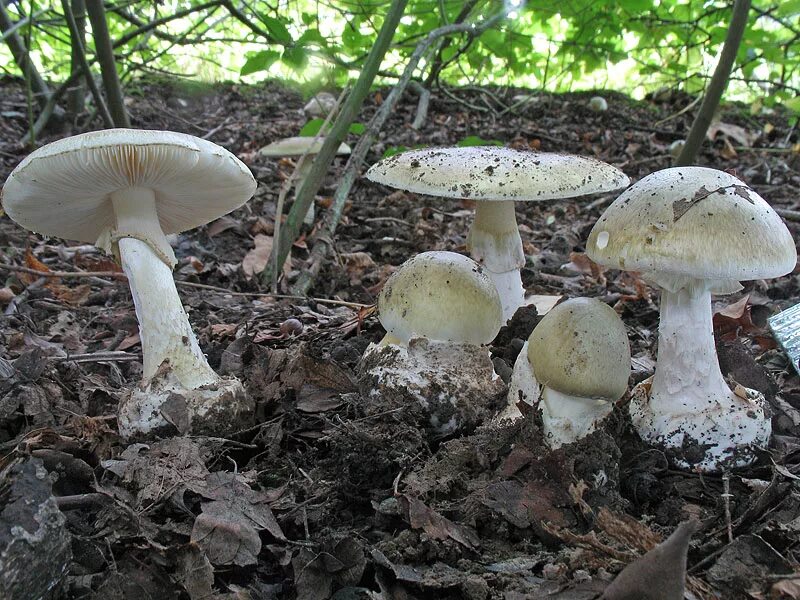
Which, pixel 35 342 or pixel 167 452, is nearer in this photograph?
pixel 167 452

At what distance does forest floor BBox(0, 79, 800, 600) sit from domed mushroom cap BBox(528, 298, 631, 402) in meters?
0.22

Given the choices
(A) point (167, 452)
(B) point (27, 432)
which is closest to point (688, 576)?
(A) point (167, 452)

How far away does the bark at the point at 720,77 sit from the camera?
529 cm

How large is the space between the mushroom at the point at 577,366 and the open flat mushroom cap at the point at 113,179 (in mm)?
1616

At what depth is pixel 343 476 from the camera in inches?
97.5

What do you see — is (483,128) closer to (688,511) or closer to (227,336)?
(227,336)

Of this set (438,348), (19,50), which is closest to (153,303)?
(438,348)

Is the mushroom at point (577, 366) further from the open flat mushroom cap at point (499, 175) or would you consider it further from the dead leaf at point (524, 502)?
the open flat mushroom cap at point (499, 175)

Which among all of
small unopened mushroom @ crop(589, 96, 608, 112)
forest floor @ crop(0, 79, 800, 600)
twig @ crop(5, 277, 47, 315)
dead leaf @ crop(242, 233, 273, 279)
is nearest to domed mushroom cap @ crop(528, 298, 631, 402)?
forest floor @ crop(0, 79, 800, 600)

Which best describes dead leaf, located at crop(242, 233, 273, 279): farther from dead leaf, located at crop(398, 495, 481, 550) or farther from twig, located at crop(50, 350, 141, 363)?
dead leaf, located at crop(398, 495, 481, 550)

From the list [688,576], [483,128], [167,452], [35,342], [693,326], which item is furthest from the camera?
[483,128]

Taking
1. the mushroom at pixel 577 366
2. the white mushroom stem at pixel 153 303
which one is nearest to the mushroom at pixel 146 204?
the white mushroom stem at pixel 153 303

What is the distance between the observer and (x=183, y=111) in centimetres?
980

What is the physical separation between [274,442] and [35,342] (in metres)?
2.08
